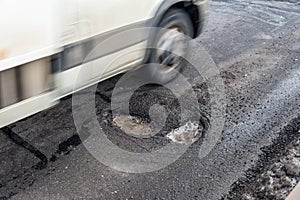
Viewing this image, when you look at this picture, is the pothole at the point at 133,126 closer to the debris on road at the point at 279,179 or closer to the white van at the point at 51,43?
the white van at the point at 51,43

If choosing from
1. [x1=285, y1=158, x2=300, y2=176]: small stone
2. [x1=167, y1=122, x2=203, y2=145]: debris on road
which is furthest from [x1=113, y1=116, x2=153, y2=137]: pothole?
[x1=285, y1=158, x2=300, y2=176]: small stone

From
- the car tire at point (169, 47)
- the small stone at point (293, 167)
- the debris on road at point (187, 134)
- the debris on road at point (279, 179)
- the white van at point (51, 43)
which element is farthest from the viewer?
the car tire at point (169, 47)

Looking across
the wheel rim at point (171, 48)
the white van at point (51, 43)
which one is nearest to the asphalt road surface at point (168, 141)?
the wheel rim at point (171, 48)

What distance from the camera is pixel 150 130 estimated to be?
154 inches

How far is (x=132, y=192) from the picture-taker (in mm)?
3135

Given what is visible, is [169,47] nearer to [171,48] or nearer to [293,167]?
[171,48]

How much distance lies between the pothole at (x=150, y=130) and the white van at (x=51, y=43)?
1.63ft

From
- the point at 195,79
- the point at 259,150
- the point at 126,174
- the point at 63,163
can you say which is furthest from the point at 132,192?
the point at 195,79

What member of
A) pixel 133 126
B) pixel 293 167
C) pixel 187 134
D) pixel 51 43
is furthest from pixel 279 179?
pixel 51 43

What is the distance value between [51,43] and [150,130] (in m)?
1.36

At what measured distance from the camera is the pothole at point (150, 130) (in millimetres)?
3829

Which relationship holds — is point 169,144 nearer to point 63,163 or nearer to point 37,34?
point 63,163

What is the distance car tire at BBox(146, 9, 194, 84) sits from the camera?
437 centimetres

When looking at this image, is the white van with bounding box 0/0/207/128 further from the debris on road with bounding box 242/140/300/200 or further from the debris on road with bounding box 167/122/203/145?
the debris on road with bounding box 242/140/300/200
